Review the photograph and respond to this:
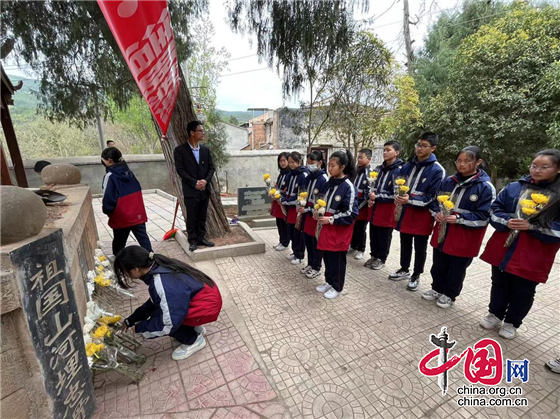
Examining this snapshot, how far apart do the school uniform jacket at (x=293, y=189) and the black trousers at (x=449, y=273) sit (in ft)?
6.40

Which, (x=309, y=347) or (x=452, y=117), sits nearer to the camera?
(x=309, y=347)

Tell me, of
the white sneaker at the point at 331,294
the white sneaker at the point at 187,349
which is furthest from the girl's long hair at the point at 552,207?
the white sneaker at the point at 187,349

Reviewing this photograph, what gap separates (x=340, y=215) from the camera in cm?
301

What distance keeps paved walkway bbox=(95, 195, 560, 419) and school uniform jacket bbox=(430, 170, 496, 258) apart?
0.76 meters

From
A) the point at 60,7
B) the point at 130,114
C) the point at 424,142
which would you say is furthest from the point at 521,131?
the point at 130,114

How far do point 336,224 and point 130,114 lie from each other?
1710 centimetres

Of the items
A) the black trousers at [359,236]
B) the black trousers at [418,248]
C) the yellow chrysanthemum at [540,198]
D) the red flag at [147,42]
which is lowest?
the black trousers at [359,236]

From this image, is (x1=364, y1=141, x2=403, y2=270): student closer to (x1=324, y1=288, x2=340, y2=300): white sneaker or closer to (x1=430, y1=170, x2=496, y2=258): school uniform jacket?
(x1=430, y1=170, x2=496, y2=258): school uniform jacket

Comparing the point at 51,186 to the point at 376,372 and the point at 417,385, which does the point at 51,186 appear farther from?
the point at 417,385

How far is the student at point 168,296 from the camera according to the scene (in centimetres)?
197

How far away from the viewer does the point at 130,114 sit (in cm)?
1609

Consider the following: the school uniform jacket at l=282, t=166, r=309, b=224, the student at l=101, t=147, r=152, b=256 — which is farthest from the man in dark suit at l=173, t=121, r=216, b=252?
the school uniform jacket at l=282, t=166, r=309, b=224

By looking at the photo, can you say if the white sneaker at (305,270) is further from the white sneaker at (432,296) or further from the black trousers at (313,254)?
the white sneaker at (432,296)

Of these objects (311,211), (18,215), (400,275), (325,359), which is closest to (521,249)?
(400,275)
